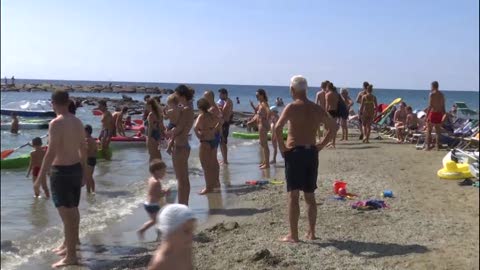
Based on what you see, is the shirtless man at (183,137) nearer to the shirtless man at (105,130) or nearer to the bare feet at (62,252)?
the bare feet at (62,252)

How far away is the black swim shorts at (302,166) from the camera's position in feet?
17.5

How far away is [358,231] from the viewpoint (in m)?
5.95

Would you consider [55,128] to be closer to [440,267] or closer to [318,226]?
[318,226]

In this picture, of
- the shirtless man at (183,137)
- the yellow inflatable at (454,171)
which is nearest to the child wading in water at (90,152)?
the shirtless man at (183,137)

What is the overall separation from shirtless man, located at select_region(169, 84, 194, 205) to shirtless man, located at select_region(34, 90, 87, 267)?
1.68 meters

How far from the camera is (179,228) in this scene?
9.29 ft

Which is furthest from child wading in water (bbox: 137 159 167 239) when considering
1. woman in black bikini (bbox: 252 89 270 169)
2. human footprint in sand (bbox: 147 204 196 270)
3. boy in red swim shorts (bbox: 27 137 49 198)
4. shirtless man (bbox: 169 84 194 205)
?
woman in black bikini (bbox: 252 89 270 169)

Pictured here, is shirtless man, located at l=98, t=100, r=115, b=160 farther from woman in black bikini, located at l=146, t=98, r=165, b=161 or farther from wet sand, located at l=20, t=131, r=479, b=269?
wet sand, located at l=20, t=131, r=479, b=269

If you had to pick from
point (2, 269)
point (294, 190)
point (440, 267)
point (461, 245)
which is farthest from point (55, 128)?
point (461, 245)

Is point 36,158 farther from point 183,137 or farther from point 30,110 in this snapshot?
point 30,110

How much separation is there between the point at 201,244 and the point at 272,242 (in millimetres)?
772

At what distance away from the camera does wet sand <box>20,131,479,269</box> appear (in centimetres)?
498

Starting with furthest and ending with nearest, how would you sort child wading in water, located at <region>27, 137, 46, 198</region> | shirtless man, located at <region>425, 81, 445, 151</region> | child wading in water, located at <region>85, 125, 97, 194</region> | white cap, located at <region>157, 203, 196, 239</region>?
shirtless man, located at <region>425, 81, 445, 151</region>, child wading in water, located at <region>85, 125, 97, 194</region>, child wading in water, located at <region>27, 137, 46, 198</region>, white cap, located at <region>157, 203, 196, 239</region>

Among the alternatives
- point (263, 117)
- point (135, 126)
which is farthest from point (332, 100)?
point (135, 126)
